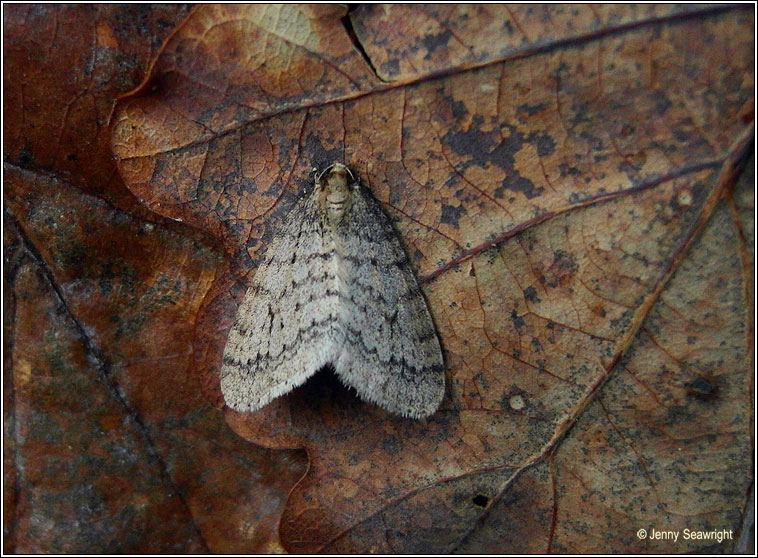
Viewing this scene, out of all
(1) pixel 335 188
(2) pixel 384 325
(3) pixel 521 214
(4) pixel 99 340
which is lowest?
(4) pixel 99 340

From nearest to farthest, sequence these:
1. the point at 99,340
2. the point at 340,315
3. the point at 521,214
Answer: the point at 521,214, the point at 340,315, the point at 99,340

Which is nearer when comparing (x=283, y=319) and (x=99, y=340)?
(x=283, y=319)

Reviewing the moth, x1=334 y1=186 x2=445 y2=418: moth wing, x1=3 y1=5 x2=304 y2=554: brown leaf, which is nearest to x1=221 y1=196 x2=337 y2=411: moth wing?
the moth

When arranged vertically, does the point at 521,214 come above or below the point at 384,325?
above

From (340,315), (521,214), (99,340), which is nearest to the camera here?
(521,214)

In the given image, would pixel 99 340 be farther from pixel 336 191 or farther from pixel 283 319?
pixel 336 191

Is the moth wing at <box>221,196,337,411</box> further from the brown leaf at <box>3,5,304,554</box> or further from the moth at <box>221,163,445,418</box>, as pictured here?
the brown leaf at <box>3,5,304,554</box>

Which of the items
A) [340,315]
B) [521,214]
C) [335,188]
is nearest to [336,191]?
[335,188]

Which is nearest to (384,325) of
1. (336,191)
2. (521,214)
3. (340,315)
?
(340,315)
